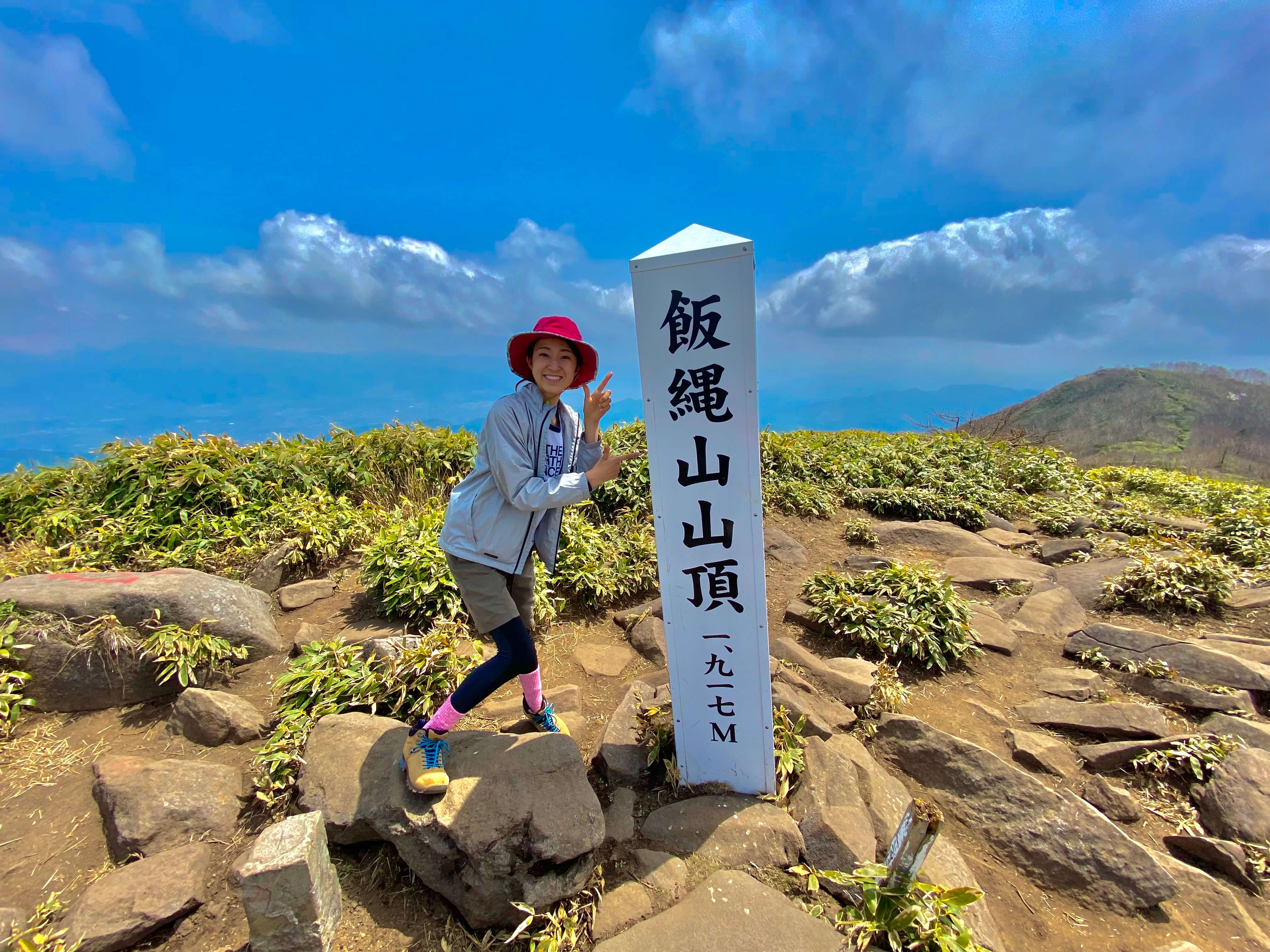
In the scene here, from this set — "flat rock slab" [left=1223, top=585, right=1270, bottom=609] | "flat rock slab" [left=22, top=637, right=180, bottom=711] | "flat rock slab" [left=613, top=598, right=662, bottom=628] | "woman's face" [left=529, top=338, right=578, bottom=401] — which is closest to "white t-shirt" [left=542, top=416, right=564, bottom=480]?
"woman's face" [left=529, top=338, right=578, bottom=401]

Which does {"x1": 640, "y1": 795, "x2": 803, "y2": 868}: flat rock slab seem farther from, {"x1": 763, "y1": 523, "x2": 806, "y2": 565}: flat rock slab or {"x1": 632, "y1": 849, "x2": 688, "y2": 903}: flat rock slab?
{"x1": 763, "y1": 523, "x2": 806, "y2": 565}: flat rock slab

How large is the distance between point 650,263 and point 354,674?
3.12 m

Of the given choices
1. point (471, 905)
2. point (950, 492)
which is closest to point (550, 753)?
point (471, 905)

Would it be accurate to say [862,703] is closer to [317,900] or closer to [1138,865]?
[1138,865]

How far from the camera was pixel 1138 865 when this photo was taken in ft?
8.12

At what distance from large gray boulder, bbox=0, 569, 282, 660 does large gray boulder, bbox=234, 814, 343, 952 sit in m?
2.46

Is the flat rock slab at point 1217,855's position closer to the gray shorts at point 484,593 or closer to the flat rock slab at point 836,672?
the flat rock slab at point 836,672

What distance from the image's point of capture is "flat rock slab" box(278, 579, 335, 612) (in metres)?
4.69

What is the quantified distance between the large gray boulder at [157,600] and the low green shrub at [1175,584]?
301 inches

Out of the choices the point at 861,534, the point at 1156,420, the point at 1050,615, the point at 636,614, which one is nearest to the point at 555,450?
the point at 636,614

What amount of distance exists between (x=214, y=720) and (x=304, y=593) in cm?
159

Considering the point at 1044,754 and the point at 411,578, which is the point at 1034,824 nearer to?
the point at 1044,754

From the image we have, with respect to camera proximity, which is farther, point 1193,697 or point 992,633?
point 992,633

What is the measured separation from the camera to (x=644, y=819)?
2760 millimetres
